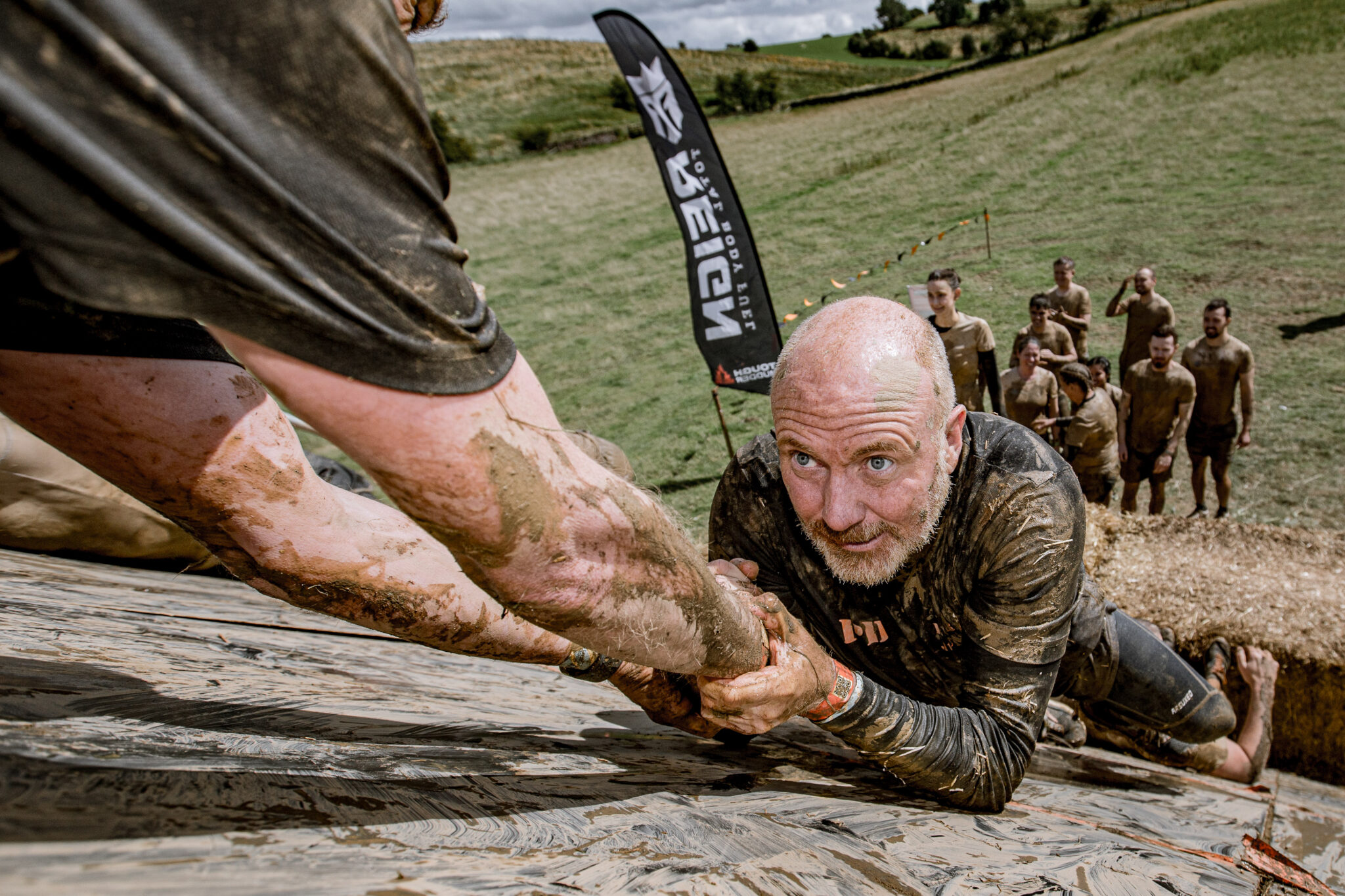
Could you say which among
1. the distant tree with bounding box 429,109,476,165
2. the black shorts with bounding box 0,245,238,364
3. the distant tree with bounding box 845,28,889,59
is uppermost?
the distant tree with bounding box 845,28,889,59

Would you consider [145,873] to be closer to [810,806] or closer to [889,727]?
[810,806]

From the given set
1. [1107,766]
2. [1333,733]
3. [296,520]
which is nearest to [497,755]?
[296,520]

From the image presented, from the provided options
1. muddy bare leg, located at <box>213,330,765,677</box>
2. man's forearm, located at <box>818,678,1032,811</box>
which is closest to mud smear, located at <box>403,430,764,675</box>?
muddy bare leg, located at <box>213,330,765,677</box>

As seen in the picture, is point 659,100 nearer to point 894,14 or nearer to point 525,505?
point 525,505

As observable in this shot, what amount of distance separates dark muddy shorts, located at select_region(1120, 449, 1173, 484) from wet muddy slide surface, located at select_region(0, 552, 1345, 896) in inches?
198

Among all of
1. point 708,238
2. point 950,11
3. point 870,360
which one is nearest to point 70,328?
point 870,360

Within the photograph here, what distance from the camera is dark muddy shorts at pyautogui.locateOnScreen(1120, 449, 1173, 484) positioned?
7633 mm

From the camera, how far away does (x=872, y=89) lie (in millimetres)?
41438

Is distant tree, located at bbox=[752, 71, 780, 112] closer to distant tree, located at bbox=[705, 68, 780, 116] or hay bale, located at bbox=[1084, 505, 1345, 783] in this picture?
distant tree, located at bbox=[705, 68, 780, 116]

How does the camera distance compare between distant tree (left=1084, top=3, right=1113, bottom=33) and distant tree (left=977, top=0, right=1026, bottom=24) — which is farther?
distant tree (left=977, top=0, right=1026, bottom=24)

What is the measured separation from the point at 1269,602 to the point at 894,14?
84.6 meters

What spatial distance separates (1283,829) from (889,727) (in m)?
1.96

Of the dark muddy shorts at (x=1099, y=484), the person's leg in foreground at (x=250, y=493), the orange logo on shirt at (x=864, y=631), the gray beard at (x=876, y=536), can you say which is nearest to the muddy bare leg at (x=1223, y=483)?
the dark muddy shorts at (x=1099, y=484)

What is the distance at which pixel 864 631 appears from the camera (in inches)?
108
